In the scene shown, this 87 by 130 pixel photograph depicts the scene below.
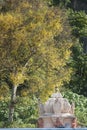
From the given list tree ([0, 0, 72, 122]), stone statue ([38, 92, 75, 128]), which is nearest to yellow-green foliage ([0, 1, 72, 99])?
tree ([0, 0, 72, 122])

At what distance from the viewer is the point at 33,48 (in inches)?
779

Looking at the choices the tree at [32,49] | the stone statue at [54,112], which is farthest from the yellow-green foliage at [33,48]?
the stone statue at [54,112]

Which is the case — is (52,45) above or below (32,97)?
above

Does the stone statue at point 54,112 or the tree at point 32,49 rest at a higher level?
the tree at point 32,49

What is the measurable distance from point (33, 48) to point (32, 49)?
0.06 meters

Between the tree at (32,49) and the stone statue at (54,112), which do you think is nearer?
the stone statue at (54,112)

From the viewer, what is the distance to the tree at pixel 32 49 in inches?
765

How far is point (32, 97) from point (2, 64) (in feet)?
11.3

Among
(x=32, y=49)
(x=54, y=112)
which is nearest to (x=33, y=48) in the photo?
(x=32, y=49)

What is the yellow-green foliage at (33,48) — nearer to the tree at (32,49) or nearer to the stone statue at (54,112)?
the tree at (32,49)

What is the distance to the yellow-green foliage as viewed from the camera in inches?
764

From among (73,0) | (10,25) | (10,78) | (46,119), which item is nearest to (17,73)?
(10,78)

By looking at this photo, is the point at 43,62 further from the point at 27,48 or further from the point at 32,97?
the point at 32,97

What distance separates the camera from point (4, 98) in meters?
21.7
